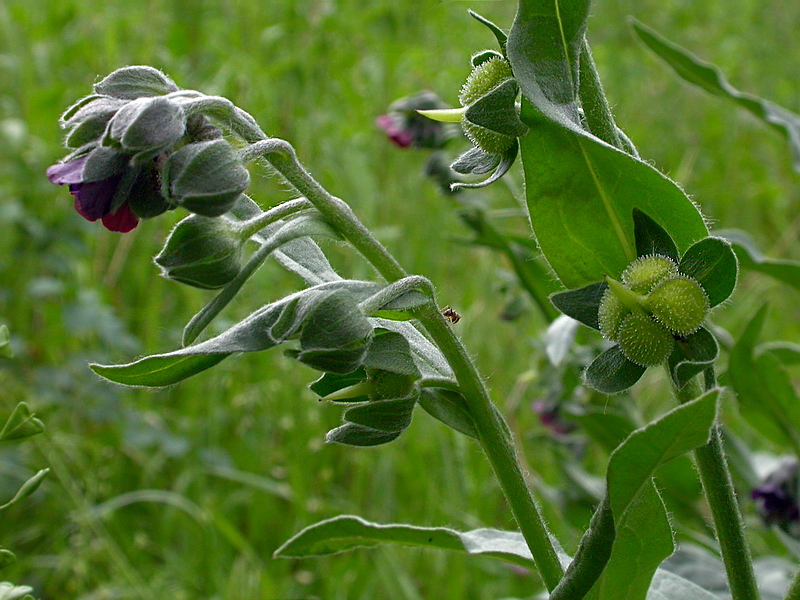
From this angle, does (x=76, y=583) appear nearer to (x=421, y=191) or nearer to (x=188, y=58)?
(x=421, y=191)

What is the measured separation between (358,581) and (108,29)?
2.68 m

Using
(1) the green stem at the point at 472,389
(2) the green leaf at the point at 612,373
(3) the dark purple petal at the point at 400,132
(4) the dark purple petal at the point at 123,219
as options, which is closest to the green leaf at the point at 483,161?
(1) the green stem at the point at 472,389

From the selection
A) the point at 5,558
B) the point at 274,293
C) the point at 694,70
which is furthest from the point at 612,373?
the point at 274,293

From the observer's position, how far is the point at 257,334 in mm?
930

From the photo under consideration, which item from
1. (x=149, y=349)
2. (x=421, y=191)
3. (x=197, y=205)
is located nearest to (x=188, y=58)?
(x=421, y=191)

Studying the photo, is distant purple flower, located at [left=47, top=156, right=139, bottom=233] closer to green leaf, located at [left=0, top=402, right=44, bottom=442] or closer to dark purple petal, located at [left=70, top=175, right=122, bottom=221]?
dark purple petal, located at [left=70, top=175, right=122, bottom=221]

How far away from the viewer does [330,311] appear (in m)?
0.91

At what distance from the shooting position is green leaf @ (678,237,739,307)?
1.00 metres

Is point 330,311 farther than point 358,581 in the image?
No

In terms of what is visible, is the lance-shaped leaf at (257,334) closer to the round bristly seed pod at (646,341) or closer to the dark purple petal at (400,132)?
the round bristly seed pod at (646,341)

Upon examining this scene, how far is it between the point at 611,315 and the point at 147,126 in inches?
21.0

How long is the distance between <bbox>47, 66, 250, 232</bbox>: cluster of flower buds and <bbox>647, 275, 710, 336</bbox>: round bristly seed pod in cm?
46

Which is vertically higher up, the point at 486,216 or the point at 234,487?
the point at 486,216

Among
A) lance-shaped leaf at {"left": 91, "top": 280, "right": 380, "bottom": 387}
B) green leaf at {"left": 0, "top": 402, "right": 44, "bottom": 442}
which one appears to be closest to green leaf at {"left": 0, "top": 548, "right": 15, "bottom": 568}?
green leaf at {"left": 0, "top": 402, "right": 44, "bottom": 442}
